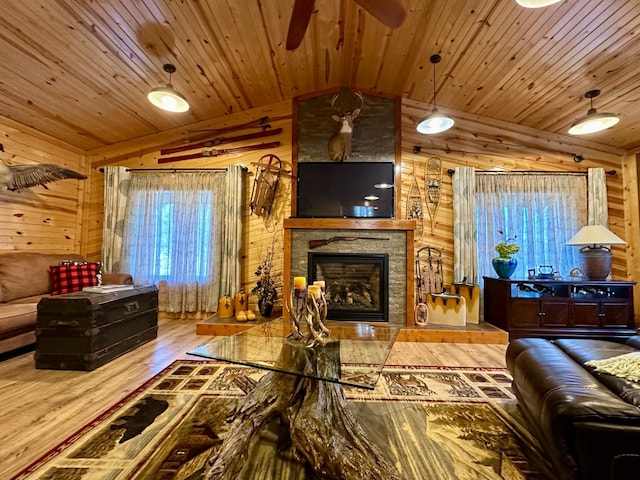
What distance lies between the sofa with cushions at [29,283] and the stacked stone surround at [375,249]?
211 cm

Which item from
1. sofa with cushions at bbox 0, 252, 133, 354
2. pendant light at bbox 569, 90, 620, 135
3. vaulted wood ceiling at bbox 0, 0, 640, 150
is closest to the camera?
vaulted wood ceiling at bbox 0, 0, 640, 150

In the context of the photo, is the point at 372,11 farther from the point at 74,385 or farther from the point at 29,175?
the point at 29,175

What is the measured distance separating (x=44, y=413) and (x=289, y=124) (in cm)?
392

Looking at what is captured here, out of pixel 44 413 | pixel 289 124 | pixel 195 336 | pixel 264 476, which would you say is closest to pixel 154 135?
pixel 289 124

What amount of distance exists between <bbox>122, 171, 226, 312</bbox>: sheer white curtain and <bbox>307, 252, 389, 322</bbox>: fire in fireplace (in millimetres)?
A: 1525

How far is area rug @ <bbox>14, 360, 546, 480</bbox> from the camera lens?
1.40 meters

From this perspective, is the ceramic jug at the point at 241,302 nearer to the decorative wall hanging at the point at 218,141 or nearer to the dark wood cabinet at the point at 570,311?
the decorative wall hanging at the point at 218,141

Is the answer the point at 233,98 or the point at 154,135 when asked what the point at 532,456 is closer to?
the point at 233,98

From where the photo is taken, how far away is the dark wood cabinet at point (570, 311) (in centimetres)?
351

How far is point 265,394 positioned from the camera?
5.19 ft

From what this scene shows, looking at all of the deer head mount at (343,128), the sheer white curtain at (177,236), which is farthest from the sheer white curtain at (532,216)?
the sheer white curtain at (177,236)

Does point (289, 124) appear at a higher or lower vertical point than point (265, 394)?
higher

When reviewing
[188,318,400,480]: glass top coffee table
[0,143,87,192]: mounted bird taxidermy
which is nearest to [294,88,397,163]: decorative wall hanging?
[0,143,87,192]: mounted bird taxidermy

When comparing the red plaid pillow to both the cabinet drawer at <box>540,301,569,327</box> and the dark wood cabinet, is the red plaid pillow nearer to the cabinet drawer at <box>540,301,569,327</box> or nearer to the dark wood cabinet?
the dark wood cabinet
